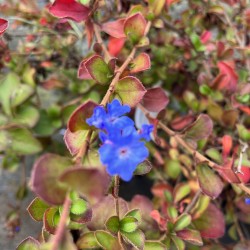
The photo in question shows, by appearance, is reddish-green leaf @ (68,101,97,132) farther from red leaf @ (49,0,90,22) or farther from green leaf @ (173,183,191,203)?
green leaf @ (173,183,191,203)

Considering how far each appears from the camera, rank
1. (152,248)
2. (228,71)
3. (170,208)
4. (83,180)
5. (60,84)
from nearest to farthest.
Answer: (83,180)
(152,248)
(170,208)
(228,71)
(60,84)

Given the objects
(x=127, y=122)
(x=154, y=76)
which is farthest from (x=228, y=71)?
(x=127, y=122)

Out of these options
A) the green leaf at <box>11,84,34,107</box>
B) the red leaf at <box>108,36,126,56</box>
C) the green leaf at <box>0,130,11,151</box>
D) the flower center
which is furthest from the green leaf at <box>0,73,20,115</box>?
the flower center

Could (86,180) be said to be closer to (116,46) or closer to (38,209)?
(38,209)

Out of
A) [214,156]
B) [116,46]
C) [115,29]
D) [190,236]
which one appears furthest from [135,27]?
[190,236]

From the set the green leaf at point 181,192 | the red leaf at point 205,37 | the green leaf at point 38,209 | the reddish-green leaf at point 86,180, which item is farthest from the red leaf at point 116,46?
the reddish-green leaf at point 86,180

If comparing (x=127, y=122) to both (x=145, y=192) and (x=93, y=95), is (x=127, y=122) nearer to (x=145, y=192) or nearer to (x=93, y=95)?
(x=93, y=95)
